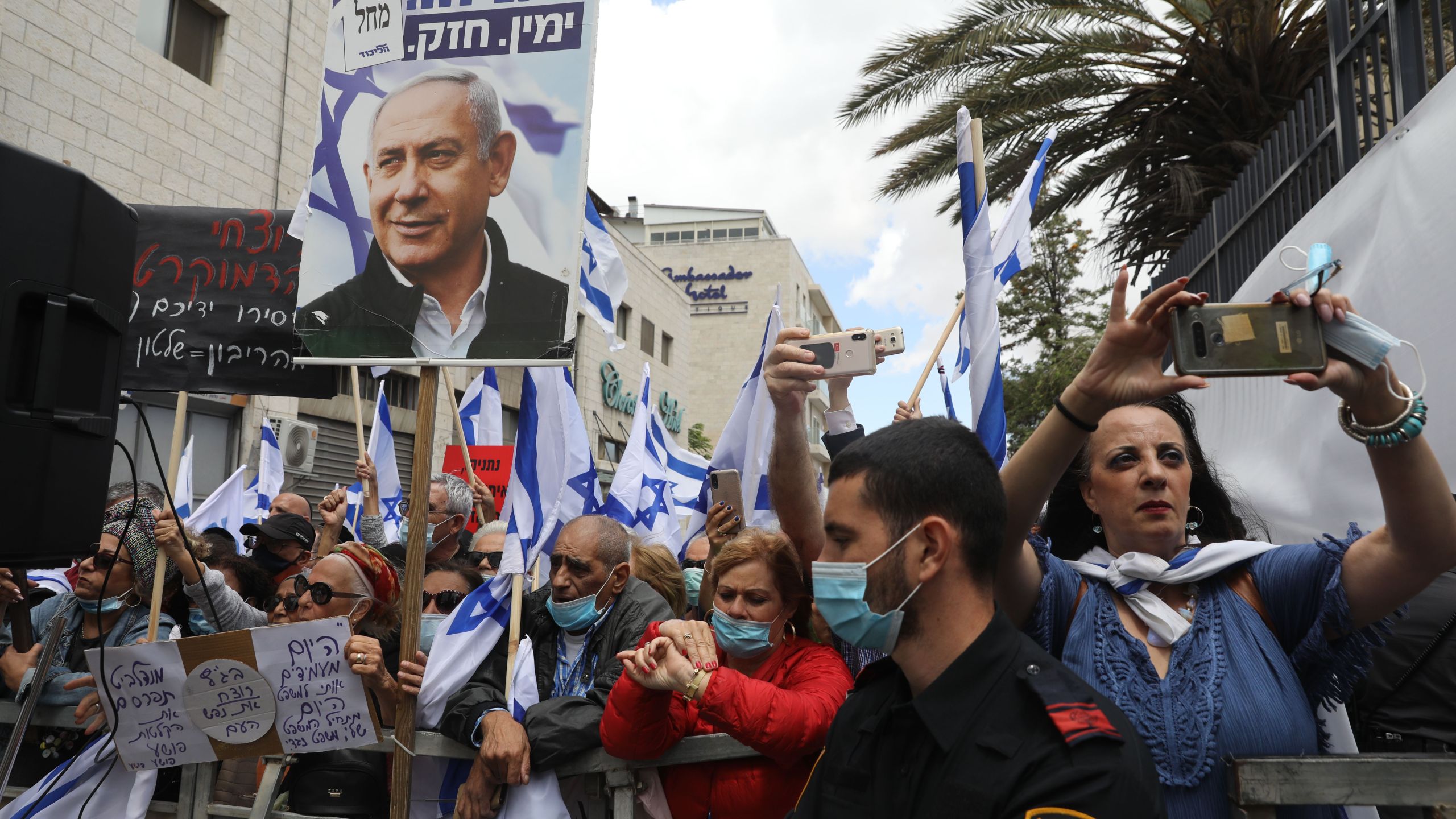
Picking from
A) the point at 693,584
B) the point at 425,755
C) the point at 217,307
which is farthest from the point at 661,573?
the point at 217,307

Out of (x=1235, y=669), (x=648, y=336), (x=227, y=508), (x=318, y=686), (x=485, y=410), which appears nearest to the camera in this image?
(x=1235, y=669)

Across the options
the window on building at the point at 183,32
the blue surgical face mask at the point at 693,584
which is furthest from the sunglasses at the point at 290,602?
the window on building at the point at 183,32

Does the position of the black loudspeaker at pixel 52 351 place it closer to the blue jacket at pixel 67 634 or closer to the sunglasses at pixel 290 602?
the sunglasses at pixel 290 602

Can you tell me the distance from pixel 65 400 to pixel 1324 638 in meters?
3.07

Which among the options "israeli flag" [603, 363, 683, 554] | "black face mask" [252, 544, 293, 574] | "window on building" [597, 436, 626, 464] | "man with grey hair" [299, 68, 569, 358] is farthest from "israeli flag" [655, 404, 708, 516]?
"window on building" [597, 436, 626, 464]

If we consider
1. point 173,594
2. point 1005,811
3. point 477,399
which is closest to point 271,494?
point 477,399

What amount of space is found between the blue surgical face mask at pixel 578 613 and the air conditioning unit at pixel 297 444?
10.0m

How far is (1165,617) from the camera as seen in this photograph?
6.97 feet

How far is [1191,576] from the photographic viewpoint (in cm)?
215

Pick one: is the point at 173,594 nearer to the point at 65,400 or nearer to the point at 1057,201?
the point at 65,400

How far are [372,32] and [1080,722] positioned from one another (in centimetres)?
360

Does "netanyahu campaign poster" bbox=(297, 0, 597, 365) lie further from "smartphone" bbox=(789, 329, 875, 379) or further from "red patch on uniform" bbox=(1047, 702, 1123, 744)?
"red patch on uniform" bbox=(1047, 702, 1123, 744)

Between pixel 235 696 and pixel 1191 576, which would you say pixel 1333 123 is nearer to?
pixel 1191 576

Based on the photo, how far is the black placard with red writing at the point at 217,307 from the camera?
507 centimetres
